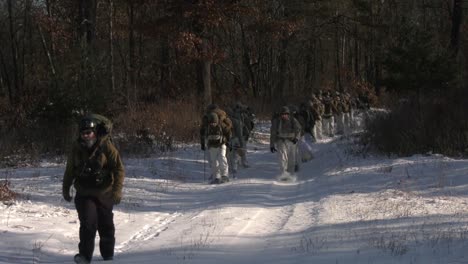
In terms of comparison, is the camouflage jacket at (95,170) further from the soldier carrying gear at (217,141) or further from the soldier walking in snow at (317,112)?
the soldier walking in snow at (317,112)

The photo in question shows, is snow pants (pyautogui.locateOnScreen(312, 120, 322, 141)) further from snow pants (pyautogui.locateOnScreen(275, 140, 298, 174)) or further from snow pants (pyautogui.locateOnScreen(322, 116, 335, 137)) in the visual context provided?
snow pants (pyautogui.locateOnScreen(275, 140, 298, 174))

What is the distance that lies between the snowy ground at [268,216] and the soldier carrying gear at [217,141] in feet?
1.41

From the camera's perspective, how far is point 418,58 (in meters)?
24.4

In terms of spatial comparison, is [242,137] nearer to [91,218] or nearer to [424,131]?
[424,131]

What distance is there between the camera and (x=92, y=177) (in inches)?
279

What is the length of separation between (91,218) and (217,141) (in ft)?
26.5

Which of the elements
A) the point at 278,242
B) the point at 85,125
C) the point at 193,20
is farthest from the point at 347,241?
the point at 193,20

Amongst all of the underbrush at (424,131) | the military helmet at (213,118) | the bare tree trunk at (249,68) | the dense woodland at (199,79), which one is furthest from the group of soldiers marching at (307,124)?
the bare tree trunk at (249,68)

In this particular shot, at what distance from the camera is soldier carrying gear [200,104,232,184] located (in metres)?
14.9

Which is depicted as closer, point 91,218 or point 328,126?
point 91,218

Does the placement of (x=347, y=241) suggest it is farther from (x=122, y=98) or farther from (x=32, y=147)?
(x=122, y=98)

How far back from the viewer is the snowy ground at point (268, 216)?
24.7 ft

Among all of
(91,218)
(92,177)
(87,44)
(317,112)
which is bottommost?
(91,218)

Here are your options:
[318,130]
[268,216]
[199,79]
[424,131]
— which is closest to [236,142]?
[424,131]
